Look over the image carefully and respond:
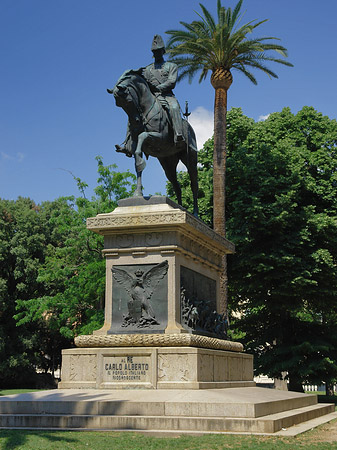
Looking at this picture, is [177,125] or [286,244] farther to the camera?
[286,244]

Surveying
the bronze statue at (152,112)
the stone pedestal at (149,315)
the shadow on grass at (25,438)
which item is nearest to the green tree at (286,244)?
the bronze statue at (152,112)

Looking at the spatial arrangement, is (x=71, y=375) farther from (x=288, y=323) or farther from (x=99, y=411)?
(x=288, y=323)

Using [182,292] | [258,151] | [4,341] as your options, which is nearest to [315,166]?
[258,151]

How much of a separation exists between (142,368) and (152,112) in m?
5.98

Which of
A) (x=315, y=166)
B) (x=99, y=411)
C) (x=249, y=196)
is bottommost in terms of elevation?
(x=99, y=411)

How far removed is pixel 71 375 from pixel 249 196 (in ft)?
58.4

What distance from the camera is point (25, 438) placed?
922 centimetres

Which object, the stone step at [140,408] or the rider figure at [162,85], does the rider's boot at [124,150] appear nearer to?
the rider figure at [162,85]

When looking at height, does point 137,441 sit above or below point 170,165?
below

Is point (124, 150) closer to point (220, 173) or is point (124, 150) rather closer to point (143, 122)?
point (143, 122)

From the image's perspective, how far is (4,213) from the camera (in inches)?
1961

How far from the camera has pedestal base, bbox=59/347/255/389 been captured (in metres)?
12.4

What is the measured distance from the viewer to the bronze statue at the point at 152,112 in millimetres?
14633

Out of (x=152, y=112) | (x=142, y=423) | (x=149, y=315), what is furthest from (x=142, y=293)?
(x=152, y=112)
